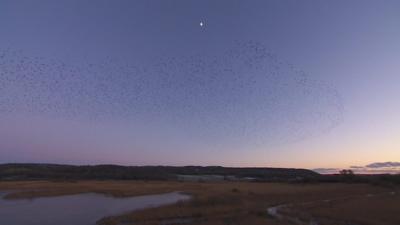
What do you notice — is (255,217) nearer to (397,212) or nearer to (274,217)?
(274,217)

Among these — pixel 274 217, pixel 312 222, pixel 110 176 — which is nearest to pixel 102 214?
pixel 274 217

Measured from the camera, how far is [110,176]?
153 meters

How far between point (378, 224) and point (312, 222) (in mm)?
5244

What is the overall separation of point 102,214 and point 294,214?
18881 mm

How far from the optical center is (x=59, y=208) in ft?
146

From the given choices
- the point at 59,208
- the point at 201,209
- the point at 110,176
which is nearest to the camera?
the point at 201,209

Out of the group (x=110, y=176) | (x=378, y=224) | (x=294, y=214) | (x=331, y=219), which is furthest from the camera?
(x=110, y=176)

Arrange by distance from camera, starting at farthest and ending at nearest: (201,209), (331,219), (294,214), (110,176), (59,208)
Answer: (110,176)
(59,208)
(201,209)
(294,214)
(331,219)

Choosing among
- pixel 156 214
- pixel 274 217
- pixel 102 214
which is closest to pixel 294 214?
pixel 274 217

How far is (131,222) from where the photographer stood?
3281 cm

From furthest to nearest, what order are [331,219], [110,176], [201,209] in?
[110,176] → [201,209] → [331,219]

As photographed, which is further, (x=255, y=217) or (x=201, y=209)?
(x=201, y=209)

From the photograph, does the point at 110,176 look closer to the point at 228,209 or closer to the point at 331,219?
the point at 228,209

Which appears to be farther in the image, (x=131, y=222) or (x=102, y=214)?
(x=102, y=214)
